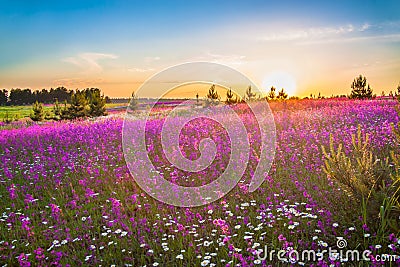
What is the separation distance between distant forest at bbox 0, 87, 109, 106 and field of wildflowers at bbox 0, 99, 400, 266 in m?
76.2

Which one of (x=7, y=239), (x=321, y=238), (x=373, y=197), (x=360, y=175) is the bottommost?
(x=7, y=239)

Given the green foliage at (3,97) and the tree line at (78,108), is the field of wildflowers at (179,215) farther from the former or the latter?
the green foliage at (3,97)

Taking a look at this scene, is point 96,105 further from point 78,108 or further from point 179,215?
point 179,215

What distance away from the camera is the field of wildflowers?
4500mm

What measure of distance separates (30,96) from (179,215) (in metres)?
86.2

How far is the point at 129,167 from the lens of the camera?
860 centimetres

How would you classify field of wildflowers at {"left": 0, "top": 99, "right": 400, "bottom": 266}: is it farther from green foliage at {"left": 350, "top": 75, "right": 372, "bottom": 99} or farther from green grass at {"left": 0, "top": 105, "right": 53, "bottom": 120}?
green grass at {"left": 0, "top": 105, "right": 53, "bottom": 120}

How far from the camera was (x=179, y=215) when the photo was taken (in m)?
5.79

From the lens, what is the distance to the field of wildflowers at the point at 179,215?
14.8 feet

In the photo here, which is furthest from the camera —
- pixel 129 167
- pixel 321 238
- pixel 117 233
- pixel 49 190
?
pixel 129 167

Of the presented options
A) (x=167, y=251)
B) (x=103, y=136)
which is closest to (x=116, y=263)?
(x=167, y=251)

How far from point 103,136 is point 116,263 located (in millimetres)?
8218

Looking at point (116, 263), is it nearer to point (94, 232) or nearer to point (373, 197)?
point (94, 232)

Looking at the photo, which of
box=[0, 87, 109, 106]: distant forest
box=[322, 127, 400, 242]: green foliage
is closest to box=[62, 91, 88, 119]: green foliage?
box=[322, 127, 400, 242]: green foliage
